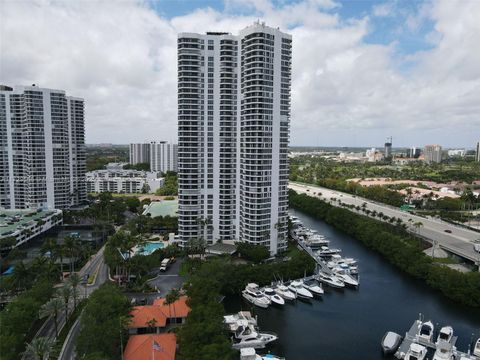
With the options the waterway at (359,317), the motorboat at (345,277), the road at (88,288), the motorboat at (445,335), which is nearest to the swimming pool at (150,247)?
the road at (88,288)

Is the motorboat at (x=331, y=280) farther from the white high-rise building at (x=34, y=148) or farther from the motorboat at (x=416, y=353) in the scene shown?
the white high-rise building at (x=34, y=148)

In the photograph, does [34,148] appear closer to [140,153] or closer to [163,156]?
[163,156]

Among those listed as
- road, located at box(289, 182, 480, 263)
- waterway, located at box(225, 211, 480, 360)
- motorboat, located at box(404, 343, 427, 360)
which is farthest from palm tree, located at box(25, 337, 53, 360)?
road, located at box(289, 182, 480, 263)

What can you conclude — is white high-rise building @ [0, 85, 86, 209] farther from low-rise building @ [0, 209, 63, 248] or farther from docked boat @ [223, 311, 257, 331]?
docked boat @ [223, 311, 257, 331]

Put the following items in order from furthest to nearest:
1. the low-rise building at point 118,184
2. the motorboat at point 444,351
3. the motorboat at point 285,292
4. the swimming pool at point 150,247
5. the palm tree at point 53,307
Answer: the low-rise building at point 118,184 → the swimming pool at point 150,247 → the motorboat at point 285,292 → the palm tree at point 53,307 → the motorboat at point 444,351

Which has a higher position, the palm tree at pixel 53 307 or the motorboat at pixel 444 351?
the palm tree at pixel 53 307

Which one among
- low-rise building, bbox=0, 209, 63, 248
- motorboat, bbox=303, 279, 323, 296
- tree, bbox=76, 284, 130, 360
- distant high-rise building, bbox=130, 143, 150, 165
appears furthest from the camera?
distant high-rise building, bbox=130, 143, 150, 165

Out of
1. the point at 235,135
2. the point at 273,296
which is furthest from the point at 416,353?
the point at 235,135
